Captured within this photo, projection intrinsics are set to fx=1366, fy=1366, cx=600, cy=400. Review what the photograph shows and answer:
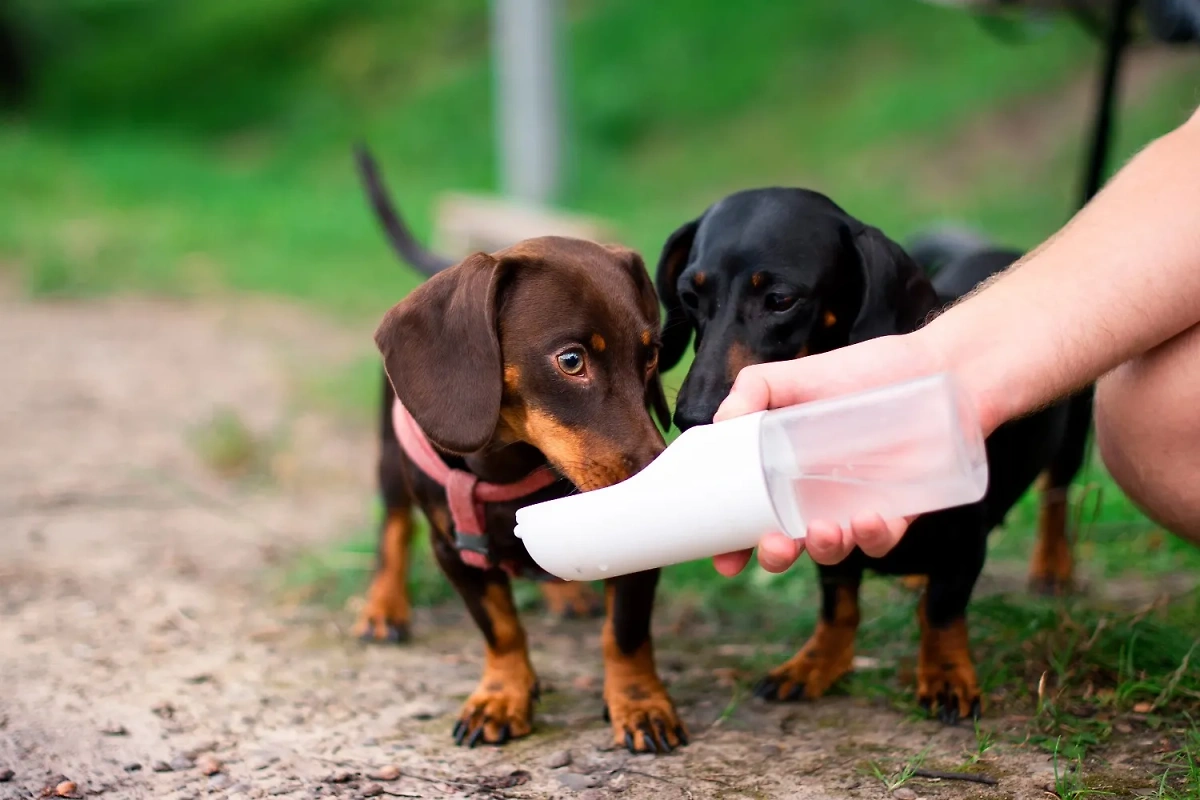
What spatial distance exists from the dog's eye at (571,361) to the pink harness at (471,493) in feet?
0.89

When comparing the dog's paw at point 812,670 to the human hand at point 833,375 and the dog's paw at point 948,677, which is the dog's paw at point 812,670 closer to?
the dog's paw at point 948,677

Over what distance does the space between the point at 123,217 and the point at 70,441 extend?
17.3 feet

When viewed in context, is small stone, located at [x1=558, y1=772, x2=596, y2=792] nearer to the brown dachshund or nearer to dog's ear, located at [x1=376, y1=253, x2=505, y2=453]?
the brown dachshund

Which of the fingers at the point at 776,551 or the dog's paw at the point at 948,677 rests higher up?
the fingers at the point at 776,551

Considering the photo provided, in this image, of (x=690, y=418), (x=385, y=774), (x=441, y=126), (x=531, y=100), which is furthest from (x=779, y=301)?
(x=441, y=126)

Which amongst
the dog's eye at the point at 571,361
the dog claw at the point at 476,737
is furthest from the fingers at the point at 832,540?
the dog claw at the point at 476,737

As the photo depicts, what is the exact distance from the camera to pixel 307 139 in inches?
549

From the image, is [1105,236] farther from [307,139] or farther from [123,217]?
[307,139]

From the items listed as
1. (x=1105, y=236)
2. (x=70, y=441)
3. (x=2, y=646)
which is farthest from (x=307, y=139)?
(x=1105, y=236)

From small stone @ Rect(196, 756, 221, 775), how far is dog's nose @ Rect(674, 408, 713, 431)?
3.67ft

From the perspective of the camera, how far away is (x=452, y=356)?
2.55 metres

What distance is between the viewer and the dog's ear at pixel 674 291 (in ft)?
9.88

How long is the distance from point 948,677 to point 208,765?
4.94ft

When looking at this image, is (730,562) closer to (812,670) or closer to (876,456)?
(876,456)
